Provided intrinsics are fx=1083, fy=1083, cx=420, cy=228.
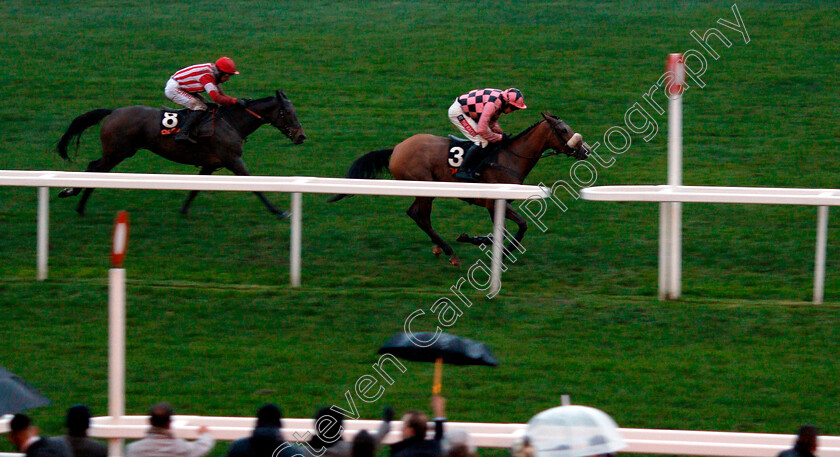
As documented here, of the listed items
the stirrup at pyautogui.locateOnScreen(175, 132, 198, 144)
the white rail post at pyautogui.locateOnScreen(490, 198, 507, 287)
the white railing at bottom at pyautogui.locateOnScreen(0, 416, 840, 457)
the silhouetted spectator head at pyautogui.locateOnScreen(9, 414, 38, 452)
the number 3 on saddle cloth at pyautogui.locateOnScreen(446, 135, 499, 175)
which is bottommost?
the white railing at bottom at pyautogui.locateOnScreen(0, 416, 840, 457)

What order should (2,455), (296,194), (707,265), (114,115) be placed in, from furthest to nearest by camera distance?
1. (114,115)
2. (707,265)
3. (296,194)
4. (2,455)

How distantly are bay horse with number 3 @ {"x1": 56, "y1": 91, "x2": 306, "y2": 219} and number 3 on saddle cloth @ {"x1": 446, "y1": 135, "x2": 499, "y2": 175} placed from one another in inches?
57.6

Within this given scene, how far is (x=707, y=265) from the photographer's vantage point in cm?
756

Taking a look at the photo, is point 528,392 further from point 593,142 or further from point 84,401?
point 593,142

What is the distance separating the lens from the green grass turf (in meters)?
5.69

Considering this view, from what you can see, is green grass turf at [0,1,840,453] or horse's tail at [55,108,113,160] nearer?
green grass turf at [0,1,840,453]

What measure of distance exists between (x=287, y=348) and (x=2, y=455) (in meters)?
2.39

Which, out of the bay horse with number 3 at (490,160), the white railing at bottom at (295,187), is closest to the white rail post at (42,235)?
the white railing at bottom at (295,187)

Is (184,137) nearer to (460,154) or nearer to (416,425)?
(460,154)

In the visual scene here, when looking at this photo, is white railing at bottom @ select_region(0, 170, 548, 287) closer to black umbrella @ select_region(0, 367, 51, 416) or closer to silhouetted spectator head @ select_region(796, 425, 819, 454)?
black umbrella @ select_region(0, 367, 51, 416)

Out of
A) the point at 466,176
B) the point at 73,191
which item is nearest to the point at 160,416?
the point at 466,176

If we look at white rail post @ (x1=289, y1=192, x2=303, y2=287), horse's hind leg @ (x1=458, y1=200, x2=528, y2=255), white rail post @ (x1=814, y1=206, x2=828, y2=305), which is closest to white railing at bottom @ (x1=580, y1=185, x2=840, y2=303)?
white rail post @ (x1=814, y1=206, x2=828, y2=305)

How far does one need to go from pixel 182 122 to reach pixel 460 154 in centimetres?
232

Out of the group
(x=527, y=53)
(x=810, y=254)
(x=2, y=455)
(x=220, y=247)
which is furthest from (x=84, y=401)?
(x=527, y=53)
